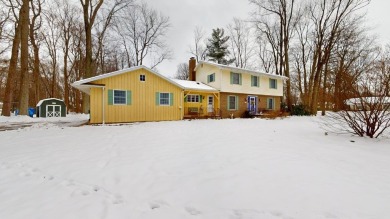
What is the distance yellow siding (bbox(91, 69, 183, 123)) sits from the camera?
12312 millimetres

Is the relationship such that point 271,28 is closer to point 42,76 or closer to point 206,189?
point 206,189

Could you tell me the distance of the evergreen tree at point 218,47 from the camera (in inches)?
1230

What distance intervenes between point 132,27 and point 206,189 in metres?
28.9

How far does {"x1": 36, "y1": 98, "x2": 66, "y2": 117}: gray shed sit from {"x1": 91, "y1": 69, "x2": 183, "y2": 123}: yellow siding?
10.4m

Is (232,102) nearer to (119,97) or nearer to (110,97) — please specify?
(119,97)

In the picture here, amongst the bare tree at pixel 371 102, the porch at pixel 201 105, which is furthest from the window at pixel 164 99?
the bare tree at pixel 371 102

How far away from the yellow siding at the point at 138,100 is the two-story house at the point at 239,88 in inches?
198

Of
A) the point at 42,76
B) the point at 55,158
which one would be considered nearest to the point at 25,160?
the point at 55,158

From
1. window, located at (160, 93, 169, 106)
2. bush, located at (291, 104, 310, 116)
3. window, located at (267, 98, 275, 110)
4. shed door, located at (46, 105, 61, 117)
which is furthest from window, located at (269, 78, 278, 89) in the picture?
shed door, located at (46, 105, 61, 117)

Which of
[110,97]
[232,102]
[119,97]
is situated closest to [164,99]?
[119,97]

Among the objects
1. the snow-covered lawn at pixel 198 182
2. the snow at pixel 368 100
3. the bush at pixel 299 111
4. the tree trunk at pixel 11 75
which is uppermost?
the tree trunk at pixel 11 75

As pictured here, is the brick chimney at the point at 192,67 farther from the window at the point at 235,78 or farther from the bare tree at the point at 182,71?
the bare tree at the point at 182,71

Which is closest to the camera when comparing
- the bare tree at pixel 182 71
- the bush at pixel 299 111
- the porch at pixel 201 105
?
the porch at pixel 201 105

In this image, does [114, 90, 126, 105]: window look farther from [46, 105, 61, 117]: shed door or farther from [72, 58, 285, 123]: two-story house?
[46, 105, 61, 117]: shed door
